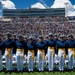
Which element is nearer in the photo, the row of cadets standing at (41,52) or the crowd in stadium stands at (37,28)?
the row of cadets standing at (41,52)

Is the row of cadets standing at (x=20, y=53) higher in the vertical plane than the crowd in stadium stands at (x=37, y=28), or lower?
higher

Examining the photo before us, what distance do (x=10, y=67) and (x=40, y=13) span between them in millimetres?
135235

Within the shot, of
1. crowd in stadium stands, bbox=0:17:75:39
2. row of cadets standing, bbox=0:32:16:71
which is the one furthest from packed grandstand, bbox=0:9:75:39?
row of cadets standing, bbox=0:32:16:71

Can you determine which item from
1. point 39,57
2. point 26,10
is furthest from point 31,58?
point 26,10

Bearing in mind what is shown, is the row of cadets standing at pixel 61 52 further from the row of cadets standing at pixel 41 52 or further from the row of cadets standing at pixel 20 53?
the row of cadets standing at pixel 20 53

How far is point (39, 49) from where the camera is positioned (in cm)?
1669

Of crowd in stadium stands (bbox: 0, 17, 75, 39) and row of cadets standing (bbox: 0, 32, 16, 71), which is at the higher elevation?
row of cadets standing (bbox: 0, 32, 16, 71)

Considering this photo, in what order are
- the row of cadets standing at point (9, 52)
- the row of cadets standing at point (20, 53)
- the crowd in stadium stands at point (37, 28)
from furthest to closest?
the crowd in stadium stands at point (37, 28), the row of cadets standing at point (9, 52), the row of cadets standing at point (20, 53)

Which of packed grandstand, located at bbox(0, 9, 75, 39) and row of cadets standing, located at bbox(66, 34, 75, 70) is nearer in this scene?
row of cadets standing, located at bbox(66, 34, 75, 70)

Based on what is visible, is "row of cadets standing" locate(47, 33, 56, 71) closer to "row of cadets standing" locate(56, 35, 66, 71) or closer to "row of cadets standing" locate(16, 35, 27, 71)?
"row of cadets standing" locate(56, 35, 66, 71)

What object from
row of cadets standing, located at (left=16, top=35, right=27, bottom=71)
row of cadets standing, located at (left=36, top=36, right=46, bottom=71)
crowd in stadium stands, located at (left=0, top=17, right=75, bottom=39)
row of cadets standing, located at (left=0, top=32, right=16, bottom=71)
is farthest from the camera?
crowd in stadium stands, located at (left=0, top=17, right=75, bottom=39)

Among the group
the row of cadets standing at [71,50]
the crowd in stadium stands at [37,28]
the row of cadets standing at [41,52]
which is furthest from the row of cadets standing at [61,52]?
the crowd in stadium stands at [37,28]

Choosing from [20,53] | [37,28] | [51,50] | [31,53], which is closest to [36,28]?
[37,28]

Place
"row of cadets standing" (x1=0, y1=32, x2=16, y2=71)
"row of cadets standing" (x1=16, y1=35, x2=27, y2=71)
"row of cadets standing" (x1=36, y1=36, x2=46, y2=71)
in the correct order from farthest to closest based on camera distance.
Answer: "row of cadets standing" (x1=36, y1=36, x2=46, y2=71)
"row of cadets standing" (x1=0, y1=32, x2=16, y2=71)
"row of cadets standing" (x1=16, y1=35, x2=27, y2=71)
